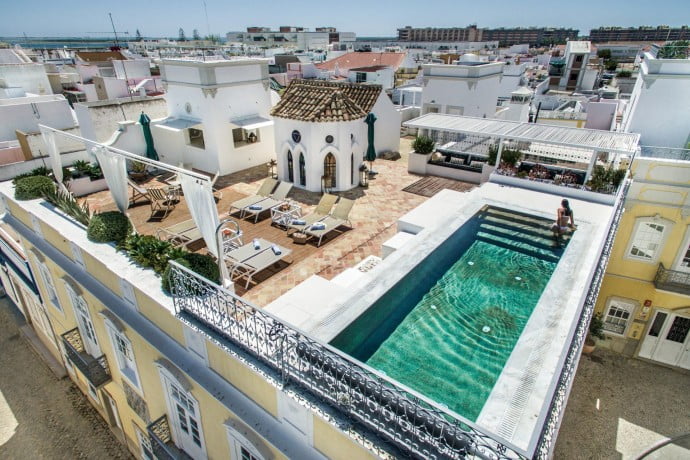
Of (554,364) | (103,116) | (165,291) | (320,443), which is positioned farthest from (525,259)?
(103,116)

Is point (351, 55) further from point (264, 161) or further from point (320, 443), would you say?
point (320, 443)

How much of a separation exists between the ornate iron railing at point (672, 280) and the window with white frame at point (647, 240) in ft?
1.80

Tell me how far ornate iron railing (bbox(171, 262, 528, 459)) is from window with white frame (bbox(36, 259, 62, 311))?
8465mm

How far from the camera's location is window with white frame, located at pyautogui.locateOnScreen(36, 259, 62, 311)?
1134 centimetres

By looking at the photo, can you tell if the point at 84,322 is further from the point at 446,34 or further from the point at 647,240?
the point at 446,34

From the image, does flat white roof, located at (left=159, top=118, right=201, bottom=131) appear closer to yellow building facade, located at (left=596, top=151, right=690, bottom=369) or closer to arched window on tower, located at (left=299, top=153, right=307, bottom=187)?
arched window on tower, located at (left=299, top=153, right=307, bottom=187)

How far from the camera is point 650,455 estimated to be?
11.6m

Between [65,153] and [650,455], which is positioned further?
[65,153]

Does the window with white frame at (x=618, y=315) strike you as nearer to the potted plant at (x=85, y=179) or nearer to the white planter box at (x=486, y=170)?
the white planter box at (x=486, y=170)

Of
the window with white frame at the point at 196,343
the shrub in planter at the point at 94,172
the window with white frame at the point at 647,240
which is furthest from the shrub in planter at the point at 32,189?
the window with white frame at the point at 647,240

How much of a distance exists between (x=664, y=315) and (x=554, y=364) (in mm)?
11757

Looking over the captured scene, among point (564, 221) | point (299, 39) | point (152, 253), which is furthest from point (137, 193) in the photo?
point (299, 39)

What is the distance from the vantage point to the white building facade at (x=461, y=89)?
24344 millimetres

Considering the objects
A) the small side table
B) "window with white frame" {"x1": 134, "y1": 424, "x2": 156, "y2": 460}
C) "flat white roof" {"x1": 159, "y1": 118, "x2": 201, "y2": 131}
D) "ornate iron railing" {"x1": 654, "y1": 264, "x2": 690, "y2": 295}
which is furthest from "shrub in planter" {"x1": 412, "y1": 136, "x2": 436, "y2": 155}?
"window with white frame" {"x1": 134, "y1": 424, "x2": 156, "y2": 460}
